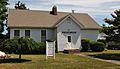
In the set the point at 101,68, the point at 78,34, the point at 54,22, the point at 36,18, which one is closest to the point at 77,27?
the point at 78,34

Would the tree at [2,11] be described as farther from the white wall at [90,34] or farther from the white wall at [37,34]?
the white wall at [90,34]

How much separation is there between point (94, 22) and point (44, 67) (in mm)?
27113

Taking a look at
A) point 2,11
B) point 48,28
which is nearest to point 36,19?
point 48,28

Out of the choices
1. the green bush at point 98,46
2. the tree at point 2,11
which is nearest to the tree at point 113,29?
the green bush at point 98,46

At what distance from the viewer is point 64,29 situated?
3962 centimetres

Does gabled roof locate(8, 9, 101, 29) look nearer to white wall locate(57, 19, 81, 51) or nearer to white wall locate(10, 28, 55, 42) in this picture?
white wall locate(10, 28, 55, 42)

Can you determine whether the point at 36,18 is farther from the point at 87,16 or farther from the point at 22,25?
the point at 87,16

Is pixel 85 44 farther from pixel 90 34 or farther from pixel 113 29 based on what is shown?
pixel 113 29

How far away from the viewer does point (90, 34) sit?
4338 cm

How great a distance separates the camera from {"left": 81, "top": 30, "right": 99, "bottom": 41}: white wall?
4271 centimetres

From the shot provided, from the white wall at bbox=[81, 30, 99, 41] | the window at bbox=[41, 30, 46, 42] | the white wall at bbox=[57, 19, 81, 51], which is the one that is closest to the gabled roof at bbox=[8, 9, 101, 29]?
the white wall at bbox=[81, 30, 99, 41]

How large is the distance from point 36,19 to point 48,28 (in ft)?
8.79

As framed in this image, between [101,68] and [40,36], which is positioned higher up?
[40,36]

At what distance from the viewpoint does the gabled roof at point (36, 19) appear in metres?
38.9
